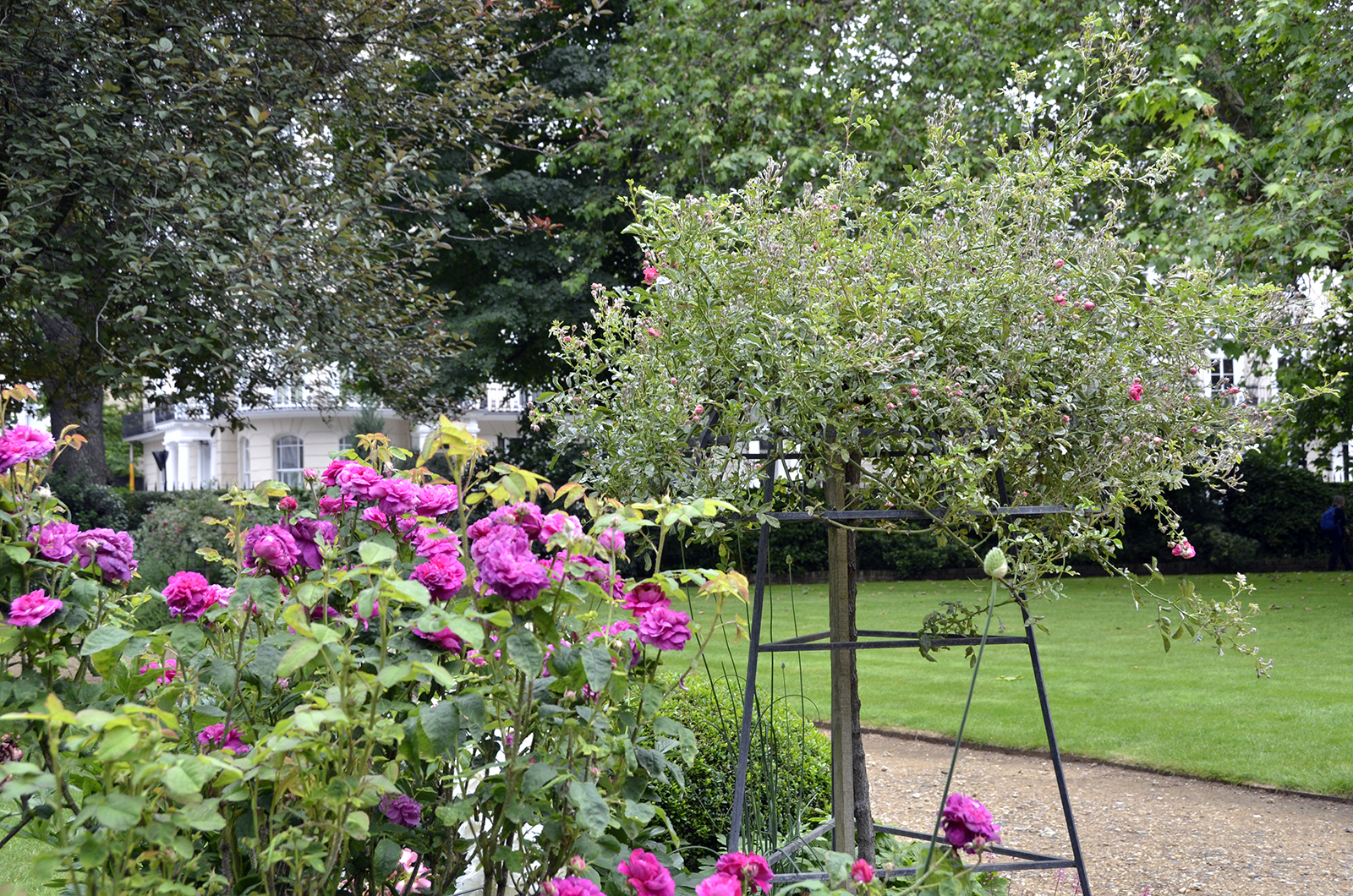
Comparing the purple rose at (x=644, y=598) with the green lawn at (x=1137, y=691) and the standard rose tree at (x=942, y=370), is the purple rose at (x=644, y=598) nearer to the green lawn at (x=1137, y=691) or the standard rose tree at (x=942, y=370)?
the standard rose tree at (x=942, y=370)

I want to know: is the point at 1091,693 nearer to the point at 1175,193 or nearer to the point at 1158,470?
the point at 1158,470

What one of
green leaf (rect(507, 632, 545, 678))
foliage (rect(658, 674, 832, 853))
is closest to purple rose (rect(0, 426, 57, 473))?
green leaf (rect(507, 632, 545, 678))

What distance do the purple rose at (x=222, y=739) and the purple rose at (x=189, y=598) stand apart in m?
0.21

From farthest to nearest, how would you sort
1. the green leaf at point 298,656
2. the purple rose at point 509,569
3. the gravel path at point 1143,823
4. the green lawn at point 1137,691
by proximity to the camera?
the green lawn at point 1137,691
the gravel path at point 1143,823
the purple rose at point 509,569
the green leaf at point 298,656

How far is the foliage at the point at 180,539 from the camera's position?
10100 mm

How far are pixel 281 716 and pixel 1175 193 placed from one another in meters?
11.4

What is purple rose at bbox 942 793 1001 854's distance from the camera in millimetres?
Result: 1557

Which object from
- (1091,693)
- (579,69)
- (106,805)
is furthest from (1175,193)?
(106,805)

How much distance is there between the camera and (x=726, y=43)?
40.9 feet

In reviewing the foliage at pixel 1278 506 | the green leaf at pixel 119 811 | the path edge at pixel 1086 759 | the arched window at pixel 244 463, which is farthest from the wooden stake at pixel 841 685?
the arched window at pixel 244 463

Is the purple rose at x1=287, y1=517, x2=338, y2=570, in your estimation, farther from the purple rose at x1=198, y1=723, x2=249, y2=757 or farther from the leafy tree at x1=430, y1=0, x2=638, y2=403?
the leafy tree at x1=430, y1=0, x2=638, y2=403

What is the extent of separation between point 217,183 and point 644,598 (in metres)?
4.85

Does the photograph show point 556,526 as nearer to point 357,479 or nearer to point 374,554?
point 374,554

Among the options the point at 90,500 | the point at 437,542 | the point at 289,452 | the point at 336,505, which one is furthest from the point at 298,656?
the point at 289,452
